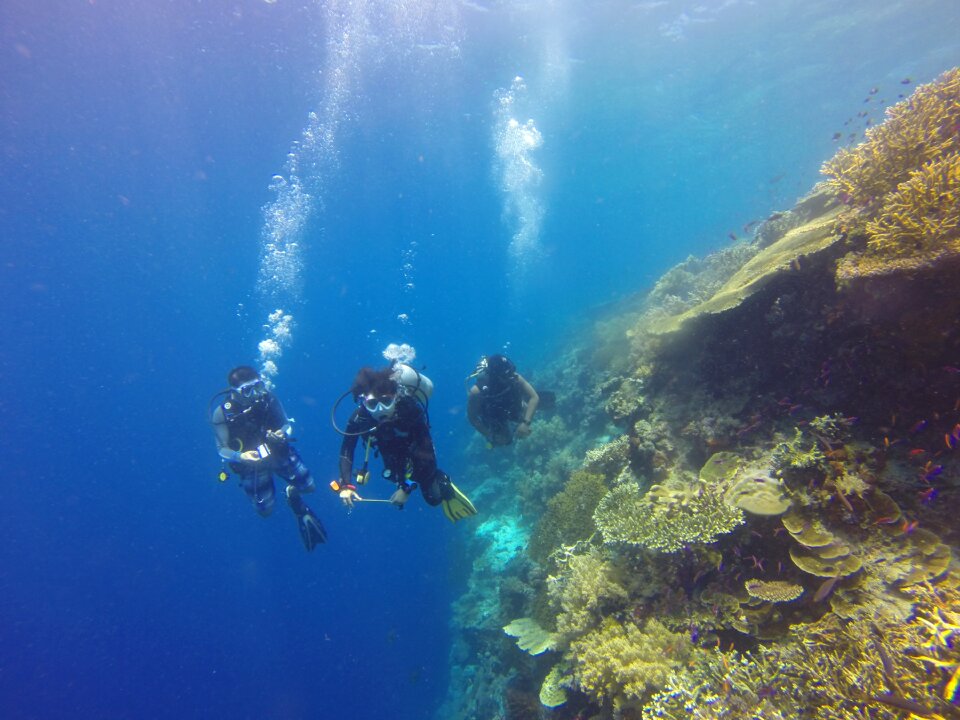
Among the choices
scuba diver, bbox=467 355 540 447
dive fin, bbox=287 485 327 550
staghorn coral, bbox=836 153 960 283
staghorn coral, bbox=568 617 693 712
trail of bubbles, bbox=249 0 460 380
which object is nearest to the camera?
staghorn coral, bbox=836 153 960 283

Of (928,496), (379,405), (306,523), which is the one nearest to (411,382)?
(379,405)

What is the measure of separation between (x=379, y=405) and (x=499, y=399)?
3295 millimetres

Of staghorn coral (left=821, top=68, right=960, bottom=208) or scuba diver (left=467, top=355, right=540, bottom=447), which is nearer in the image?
staghorn coral (left=821, top=68, right=960, bottom=208)

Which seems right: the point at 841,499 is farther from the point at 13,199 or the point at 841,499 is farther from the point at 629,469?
the point at 13,199

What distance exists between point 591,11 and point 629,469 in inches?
1105

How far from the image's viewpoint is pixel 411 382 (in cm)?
591

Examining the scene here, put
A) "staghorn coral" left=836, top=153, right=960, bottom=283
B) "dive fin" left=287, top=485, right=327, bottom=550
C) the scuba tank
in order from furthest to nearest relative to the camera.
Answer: "dive fin" left=287, top=485, right=327, bottom=550 < the scuba tank < "staghorn coral" left=836, top=153, right=960, bottom=283

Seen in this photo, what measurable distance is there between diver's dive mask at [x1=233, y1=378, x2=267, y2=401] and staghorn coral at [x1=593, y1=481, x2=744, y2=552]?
23.4 feet

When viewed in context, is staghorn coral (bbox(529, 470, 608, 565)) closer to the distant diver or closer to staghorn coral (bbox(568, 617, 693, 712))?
the distant diver

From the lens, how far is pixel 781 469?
412cm

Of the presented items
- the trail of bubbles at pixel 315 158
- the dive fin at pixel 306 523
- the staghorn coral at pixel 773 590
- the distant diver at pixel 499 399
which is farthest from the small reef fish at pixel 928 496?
the trail of bubbles at pixel 315 158

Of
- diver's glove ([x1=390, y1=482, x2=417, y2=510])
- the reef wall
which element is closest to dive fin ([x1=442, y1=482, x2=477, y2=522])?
diver's glove ([x1=390, y1=482, x2=417, y2=510])

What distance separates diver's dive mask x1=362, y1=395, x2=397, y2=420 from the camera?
5488mm

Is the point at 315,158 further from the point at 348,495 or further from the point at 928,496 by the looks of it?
the point at 928,496
